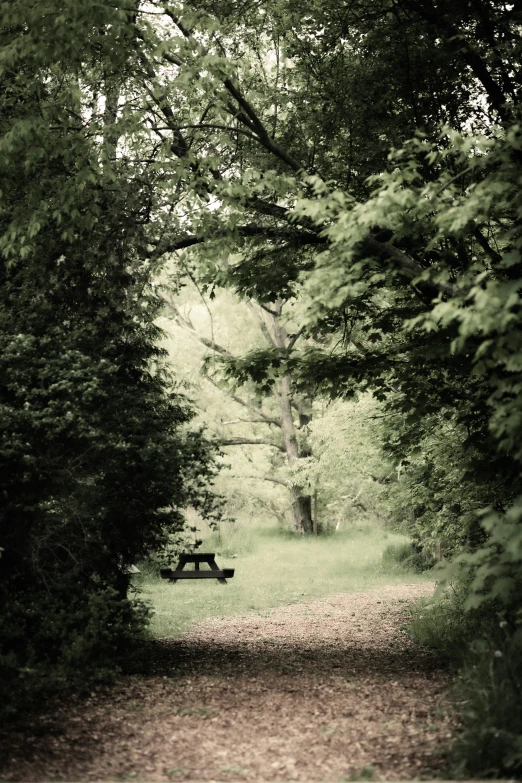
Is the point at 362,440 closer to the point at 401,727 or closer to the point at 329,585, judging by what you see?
the point at 329,585

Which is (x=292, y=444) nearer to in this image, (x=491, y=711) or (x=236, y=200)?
(x=236, y=200)

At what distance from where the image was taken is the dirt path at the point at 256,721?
4805 millimetres

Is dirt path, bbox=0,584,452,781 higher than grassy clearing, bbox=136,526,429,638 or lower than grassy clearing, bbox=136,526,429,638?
lower

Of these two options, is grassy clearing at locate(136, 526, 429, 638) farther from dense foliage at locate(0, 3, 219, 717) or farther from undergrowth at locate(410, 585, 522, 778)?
undergrowth at locate(410, 585, 522, 778)

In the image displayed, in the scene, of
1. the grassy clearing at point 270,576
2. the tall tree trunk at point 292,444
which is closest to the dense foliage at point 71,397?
the grassy clearing at point 270,576

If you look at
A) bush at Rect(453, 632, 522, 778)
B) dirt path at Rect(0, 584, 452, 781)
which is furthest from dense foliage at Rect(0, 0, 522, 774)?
dirt path at Rect(0, 584, 452, 781)

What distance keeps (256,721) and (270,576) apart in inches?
467

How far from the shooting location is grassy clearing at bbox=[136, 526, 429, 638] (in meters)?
13.1

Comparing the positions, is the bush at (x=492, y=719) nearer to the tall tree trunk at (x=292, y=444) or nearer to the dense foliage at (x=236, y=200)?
the dense foliage at (x=236, y=200)

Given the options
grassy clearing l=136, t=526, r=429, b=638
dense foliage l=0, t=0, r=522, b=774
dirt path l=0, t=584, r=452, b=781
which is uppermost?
dense foliage l=0, t=0, r=522, b=774

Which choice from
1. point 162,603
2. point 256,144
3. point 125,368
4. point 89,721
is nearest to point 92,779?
point 89,721

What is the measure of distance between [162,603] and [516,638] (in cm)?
930

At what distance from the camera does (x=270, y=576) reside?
17.7 m

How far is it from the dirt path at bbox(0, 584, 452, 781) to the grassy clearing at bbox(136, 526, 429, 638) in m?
1.61
